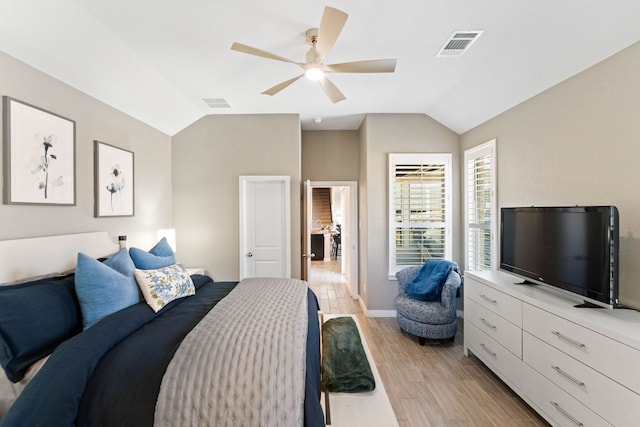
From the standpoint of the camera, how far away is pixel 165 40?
2279 mm

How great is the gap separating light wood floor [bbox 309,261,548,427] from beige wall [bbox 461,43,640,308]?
117 centimetres

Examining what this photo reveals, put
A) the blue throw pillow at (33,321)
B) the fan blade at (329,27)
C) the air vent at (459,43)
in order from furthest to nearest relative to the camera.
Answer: the air vent at (459,43) < the fan blade at (329,27) < the blue throw pillow at (33,321)

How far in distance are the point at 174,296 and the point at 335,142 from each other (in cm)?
352

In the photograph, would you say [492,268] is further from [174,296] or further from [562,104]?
[174,296]

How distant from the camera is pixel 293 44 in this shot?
2.34 meters

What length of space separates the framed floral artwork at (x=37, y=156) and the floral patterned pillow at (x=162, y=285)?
0.91 meters

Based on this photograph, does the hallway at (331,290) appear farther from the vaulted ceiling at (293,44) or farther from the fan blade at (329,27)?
the fan blade at (329,27)

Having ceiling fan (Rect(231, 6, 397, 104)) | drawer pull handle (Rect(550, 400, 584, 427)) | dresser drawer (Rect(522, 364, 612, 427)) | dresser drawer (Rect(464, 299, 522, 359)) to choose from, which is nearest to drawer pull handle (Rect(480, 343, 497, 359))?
dresser drawer (Rect(464, 299, 522, 359))

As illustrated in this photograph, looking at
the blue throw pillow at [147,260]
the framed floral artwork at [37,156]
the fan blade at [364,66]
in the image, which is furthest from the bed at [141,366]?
the fan blade at [364,66]

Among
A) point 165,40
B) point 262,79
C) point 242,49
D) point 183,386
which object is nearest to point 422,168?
point 262,79

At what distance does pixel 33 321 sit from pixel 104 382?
55cm

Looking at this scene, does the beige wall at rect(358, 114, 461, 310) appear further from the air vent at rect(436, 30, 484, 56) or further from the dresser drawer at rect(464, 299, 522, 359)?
the air vent at rect(436, 30, 484, 56)

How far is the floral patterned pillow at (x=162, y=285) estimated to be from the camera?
6.61ft

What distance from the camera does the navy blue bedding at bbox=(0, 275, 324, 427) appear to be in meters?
1.19
